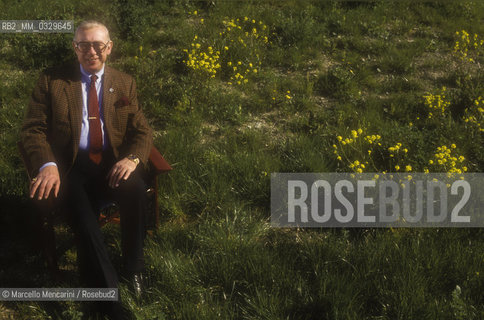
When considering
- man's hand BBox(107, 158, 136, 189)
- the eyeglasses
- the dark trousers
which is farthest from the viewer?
the eyeglasses

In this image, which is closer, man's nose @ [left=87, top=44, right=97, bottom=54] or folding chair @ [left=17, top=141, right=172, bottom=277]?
folding chair @ [left=17, top=141, right=172, bottom=277]

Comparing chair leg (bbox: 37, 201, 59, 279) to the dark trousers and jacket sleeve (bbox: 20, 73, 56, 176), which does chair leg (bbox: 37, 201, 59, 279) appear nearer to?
the dark trousers

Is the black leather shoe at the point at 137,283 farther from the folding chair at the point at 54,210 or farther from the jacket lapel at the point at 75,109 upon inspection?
the jacket lapel at the point at 75,109

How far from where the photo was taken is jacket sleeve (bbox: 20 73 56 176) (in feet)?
12.7

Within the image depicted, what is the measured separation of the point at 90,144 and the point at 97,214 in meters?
0.65

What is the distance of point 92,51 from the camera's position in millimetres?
4035

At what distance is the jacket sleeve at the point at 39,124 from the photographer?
3.88 metres

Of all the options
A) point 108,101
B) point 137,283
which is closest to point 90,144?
point 108,101

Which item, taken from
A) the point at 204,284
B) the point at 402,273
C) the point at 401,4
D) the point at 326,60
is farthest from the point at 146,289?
the point at 401,4

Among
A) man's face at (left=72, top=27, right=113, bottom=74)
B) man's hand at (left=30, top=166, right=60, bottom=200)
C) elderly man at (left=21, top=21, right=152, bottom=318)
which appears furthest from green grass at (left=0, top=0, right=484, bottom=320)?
man's face at (left=72, top=27, right=113, bottom=74)

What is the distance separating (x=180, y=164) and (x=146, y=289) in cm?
167

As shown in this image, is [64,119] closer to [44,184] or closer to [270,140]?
[44,184]

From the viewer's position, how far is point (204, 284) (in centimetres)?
379

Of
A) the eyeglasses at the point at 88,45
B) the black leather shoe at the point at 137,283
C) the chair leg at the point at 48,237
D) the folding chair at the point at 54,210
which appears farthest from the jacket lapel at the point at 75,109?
the black leather shoe at the point at 137,283
